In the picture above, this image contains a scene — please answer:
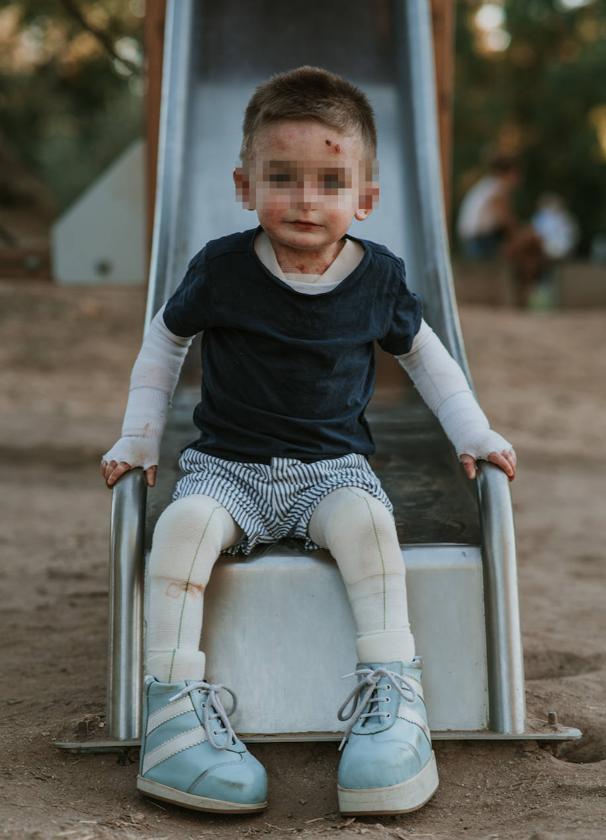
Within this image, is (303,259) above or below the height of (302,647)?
above

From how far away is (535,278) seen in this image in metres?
13.2

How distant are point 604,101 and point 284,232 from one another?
13.9 metres

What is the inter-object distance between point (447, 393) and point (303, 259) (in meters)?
0.40

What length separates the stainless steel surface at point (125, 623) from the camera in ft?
7.65

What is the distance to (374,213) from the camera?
14.0 ft

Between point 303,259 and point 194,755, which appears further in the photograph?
point 303,259

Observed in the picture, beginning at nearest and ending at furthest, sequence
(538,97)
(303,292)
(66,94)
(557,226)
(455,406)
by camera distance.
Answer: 1. (303,292)
2. (455,406)
3. (66,94)
4. (557,226)
5. (538,97)

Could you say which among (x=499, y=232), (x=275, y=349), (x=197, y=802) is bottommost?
(x=197, y=802)

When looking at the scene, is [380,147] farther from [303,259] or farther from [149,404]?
[149,404]

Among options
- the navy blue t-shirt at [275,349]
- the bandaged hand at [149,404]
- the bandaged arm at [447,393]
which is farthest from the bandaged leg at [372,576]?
the bandaged hand at [149,404]

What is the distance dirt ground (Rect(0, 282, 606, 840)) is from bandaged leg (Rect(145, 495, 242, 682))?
9.5 inches

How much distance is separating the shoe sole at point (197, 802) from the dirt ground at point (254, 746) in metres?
0.03

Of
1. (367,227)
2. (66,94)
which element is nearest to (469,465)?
(367,227)

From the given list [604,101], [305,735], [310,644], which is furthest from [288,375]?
[604,101]
